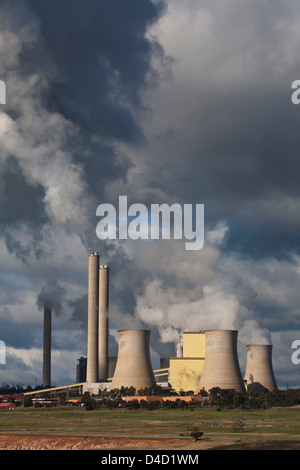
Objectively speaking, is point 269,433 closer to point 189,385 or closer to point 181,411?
point 181,411

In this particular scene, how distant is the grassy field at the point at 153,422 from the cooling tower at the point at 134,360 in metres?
8.59

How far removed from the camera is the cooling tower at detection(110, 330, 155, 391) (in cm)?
9838

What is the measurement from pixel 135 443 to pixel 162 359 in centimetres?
8843

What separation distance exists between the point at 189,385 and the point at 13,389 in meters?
72.9

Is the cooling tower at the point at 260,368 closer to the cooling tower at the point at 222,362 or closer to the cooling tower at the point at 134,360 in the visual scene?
the cooling tower at the point at 222,362

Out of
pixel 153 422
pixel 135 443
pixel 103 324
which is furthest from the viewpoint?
pixel 103 324

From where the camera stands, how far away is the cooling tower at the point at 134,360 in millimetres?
98375

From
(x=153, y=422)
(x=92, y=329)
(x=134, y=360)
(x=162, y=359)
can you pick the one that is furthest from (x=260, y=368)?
(x=153, y=422)

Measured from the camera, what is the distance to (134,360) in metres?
99.3

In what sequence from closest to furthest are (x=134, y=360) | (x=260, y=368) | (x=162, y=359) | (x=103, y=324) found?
(x=134, y=360) < (x=260, y=368) < (x=103, y=324) < (x=162, y=359)

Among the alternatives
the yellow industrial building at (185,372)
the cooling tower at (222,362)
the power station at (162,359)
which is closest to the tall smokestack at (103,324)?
the power station at (162,359)

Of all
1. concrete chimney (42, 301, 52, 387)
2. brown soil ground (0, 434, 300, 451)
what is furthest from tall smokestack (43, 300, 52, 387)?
brown soil ground (0, 434, 300, 451)

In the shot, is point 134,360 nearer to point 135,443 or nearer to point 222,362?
point 222,362

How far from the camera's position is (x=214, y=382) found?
97.6 meters
